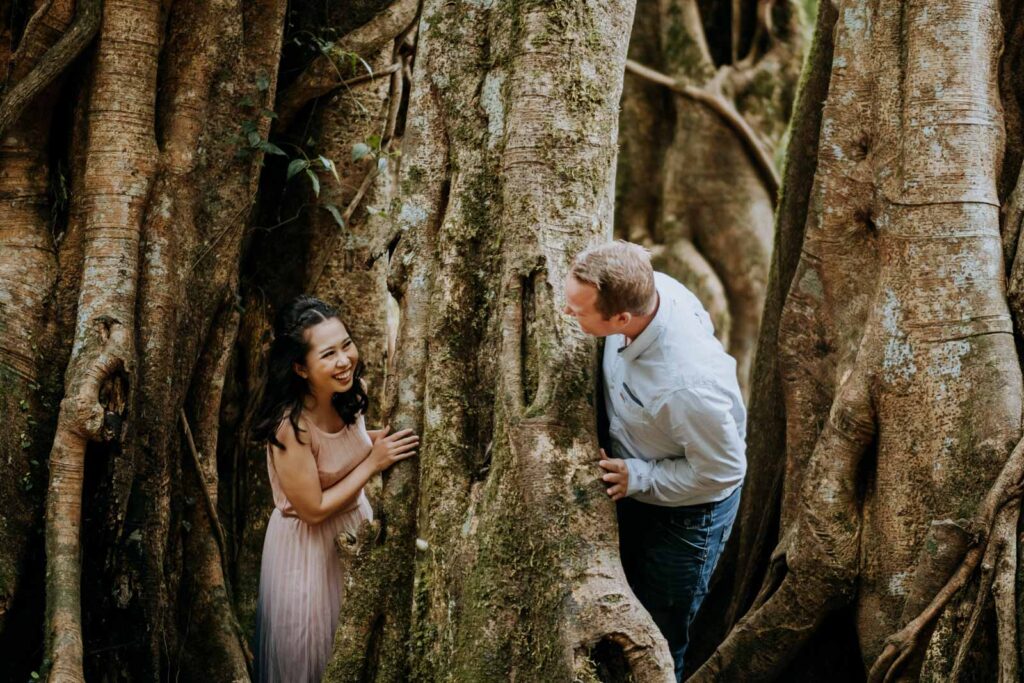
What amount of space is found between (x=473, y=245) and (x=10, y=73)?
2.07 meters

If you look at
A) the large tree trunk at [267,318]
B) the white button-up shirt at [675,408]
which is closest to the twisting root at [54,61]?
the large tree trunk at [267,318]

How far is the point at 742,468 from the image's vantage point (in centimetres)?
390

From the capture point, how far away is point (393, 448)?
13.8ft

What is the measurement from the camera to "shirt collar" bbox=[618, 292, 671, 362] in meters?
3.71

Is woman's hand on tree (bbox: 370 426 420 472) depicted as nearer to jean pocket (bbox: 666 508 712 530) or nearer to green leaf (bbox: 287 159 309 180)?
jean pocket (bbox: 666 508 712 530)

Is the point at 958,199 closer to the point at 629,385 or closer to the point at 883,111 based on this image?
the point at 883,111

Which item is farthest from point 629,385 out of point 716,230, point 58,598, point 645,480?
point 716,230

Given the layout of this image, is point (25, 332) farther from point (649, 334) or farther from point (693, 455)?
point (693, 455)

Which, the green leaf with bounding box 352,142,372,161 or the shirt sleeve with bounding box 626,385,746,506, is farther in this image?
the green leaf with bounding box 352,142,372,161

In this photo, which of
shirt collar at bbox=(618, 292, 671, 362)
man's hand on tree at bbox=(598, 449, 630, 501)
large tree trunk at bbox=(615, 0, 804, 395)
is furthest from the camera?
large tree trunk at bbox=(615, 0, 804, 395)

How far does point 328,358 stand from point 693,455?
1.47 m

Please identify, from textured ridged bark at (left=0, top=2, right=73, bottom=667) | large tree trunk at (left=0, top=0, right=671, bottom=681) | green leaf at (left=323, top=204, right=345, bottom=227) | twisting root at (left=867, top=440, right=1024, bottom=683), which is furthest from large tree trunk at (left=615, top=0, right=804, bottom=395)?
textured ridged bark at (left=0, top=2, right=73, bottom=667)

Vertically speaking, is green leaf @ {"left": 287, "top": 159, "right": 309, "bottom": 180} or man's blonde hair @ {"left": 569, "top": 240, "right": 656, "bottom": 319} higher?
green leaf @ {"left": 287, "top": 159, "right": 309, "bottom": 180}

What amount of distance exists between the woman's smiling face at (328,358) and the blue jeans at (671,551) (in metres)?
1.17
